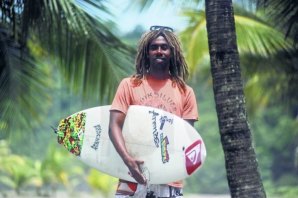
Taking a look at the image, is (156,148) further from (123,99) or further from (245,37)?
(245,37)

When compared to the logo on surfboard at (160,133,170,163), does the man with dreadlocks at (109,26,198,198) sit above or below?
above

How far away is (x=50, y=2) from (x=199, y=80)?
10279 mm

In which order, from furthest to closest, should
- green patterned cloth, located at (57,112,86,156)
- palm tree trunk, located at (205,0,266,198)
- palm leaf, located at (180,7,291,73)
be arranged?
1. palm leaf, located at (180,7,291,73)
2. palm tree trunk, located at (205,0,266,198)
3. green patterned cloth, located at (57,112,86,156)

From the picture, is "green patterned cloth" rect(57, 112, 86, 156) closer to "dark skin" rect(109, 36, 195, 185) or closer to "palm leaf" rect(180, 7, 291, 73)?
"dark skin" rect(109, 36, 195, 185)

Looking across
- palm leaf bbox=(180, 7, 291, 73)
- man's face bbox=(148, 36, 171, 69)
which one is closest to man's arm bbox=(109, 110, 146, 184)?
→ man's face bbox=(148, 36, 171, 69)

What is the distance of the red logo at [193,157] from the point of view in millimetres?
4715

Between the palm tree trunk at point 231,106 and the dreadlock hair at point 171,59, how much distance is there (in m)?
0.99

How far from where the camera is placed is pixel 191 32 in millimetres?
14148

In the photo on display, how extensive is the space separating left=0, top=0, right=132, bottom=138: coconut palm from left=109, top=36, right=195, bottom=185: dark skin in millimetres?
5263

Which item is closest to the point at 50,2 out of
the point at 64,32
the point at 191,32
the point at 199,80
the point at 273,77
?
the point at 64,32

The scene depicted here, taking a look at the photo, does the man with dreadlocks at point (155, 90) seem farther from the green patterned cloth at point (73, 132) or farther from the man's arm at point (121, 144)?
the green patterned cloth at point (73, 132)

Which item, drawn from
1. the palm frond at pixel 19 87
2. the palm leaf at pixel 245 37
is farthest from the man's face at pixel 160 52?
the palm leaf at pixel 245 37

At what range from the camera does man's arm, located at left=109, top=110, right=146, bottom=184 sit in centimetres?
459

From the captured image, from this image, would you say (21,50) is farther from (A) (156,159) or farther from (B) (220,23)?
(A) (156,159)
